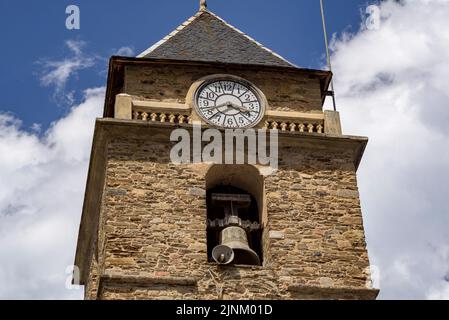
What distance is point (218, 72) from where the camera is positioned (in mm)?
19531

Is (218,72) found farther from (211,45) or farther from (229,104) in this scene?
(211,45)

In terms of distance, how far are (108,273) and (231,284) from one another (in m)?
1.68

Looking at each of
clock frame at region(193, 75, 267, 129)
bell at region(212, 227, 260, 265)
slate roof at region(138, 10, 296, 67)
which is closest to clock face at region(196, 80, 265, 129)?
clock frame at region(193, 75, 267, 129)

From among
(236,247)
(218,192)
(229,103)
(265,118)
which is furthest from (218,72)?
(236,247)

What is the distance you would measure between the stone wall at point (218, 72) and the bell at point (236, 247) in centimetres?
266

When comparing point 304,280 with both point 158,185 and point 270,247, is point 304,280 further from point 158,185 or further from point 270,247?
point 158,185

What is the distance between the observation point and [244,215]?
60.4ft

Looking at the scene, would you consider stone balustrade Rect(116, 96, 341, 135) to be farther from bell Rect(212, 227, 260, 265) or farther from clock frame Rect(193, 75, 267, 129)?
bell Rect(212, 227, 260, 265)

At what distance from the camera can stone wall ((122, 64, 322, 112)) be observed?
63.0ft

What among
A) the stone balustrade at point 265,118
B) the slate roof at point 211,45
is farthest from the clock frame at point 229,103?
the slate roof at point 211,45

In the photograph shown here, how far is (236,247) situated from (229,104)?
9.17 feet

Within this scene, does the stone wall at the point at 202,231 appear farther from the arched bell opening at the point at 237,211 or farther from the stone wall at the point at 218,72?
the stone wall at the point at 218,72
